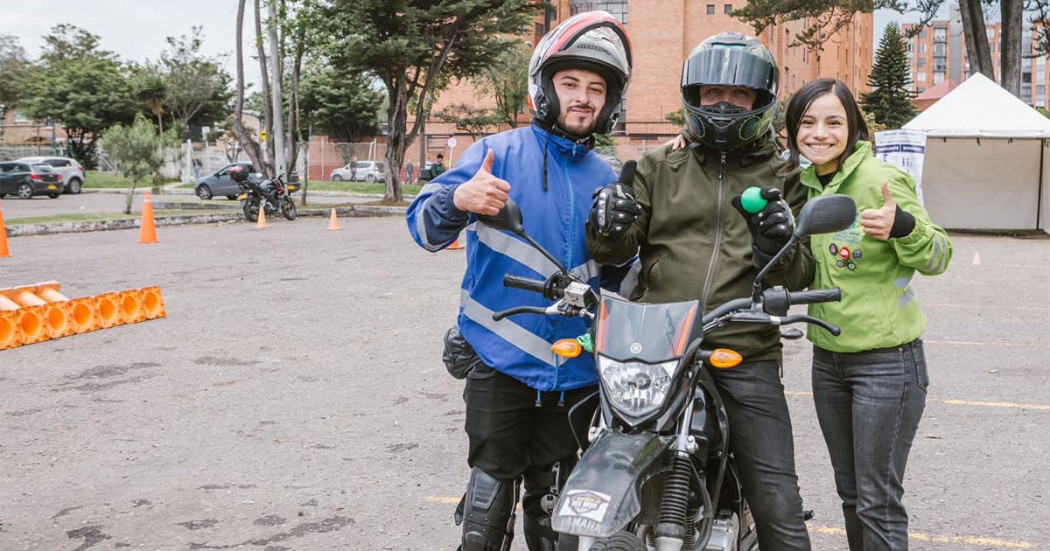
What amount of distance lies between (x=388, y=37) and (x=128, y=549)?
3009 centimetres

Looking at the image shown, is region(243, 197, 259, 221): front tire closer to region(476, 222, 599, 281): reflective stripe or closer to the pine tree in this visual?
region(476, 222, 599, 281): reflective stripe

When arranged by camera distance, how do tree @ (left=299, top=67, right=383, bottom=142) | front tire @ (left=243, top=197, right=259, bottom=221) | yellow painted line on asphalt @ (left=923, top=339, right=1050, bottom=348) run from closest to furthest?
1. yellow painted line on asphalt @ (left=923, top=339, right=1050, bottom=348)
2. front tire @ (left=243, top=197, right=259, bottom=221)
3. tree @ (left=299, top=67, right=383, bottom=142)

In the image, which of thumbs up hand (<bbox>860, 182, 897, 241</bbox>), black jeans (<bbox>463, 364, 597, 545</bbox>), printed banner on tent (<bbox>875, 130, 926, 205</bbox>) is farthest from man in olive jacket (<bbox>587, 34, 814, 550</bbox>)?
printed banner on tent (<bbox>875, 130, 926, 205</bbox>)

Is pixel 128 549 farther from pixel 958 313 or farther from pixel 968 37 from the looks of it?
pixel 968 37

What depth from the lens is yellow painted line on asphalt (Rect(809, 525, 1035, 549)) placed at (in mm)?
4426

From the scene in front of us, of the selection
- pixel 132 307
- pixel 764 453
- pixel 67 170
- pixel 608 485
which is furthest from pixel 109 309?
pixel 67 170

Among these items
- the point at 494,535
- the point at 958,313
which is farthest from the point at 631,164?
the point at 958,313

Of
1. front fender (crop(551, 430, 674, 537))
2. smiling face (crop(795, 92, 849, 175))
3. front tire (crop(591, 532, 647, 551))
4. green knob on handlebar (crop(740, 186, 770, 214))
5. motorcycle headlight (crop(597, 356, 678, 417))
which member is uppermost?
smiling face (crop(795, 92, 849, 175))

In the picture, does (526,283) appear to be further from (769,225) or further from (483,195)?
(769,225)

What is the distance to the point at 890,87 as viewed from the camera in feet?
235

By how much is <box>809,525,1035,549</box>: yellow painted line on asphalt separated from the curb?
67.1 feet

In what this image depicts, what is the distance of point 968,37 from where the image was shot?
27.8 m

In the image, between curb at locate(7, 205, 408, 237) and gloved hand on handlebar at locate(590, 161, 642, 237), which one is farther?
curb at locate(7, 205, 408, 237)

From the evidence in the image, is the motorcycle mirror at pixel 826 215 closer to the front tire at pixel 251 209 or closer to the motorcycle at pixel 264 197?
the motorcycle at pixel 264 197
